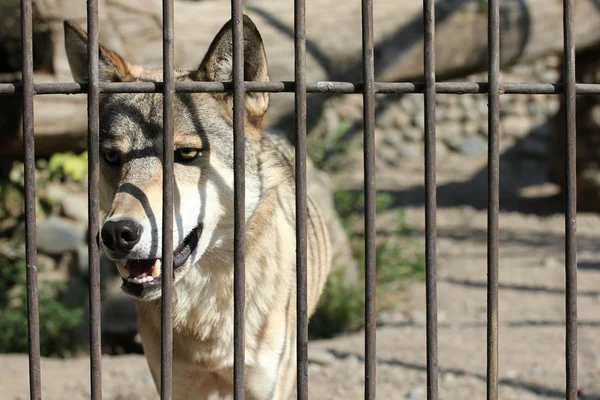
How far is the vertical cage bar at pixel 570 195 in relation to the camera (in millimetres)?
2275

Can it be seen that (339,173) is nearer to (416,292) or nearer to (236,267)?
(416,292)

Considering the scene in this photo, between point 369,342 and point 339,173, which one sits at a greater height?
point 339,173

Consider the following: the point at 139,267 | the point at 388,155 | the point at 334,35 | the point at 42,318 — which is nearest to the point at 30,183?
the point at 139,267

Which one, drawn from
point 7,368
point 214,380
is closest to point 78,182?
point 7,368

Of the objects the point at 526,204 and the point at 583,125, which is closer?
the point at 583,125

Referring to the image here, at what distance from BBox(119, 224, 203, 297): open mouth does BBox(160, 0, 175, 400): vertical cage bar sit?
20.2 inches

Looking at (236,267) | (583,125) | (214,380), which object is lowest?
(214,380)

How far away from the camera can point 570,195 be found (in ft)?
7.53

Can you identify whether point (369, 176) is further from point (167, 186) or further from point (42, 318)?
point (42, 318)

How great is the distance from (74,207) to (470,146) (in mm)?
7525

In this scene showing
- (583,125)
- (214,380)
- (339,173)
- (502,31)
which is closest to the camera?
(214,380)

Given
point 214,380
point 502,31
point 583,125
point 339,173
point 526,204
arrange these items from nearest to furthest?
point 214,380, point 502,31, point 583,125, point 526,204, point 339,173

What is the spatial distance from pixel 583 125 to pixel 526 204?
1.35m

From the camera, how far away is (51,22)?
495cm
